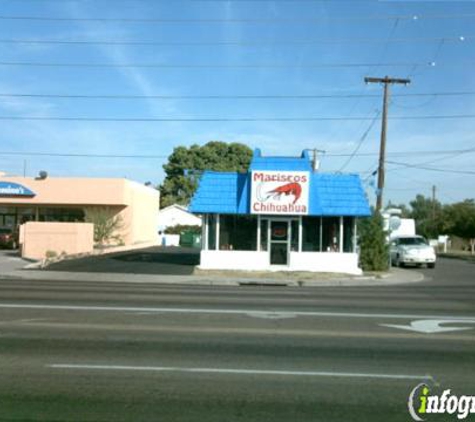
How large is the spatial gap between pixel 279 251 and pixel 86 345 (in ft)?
62.2

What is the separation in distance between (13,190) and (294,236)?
24.6 metres

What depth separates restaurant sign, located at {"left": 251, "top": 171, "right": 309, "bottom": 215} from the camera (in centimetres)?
2692

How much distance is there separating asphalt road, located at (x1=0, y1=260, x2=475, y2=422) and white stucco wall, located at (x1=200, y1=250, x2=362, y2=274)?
41.0 feet

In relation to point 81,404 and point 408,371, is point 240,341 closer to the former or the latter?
point 408,371

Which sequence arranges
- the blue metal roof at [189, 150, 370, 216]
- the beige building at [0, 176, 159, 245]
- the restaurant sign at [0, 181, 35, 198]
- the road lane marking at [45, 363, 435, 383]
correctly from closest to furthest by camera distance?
the road lane marking at [45, 363, 435, 383] → the blue metal roof at [189, 150, 370, 216] → the restaurant sign at [0, 181, 35, 198] → the beige building at [0, 176, 159, 245]

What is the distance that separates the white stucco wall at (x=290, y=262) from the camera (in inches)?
1077

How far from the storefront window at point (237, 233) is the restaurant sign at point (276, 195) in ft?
3.53

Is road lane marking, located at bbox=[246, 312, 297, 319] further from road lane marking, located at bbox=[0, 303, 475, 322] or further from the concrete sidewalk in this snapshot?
the concrete sidewalk

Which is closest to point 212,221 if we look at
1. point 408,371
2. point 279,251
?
point 279,251

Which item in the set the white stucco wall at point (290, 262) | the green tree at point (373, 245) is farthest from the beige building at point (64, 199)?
the green tree at point (373, 245)

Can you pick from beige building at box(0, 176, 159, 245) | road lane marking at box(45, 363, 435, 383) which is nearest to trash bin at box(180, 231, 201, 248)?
beige building at box(0, 176, 159, 245)

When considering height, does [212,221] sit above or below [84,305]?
above

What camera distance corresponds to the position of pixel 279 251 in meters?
27.7

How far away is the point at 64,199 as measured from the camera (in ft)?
148
